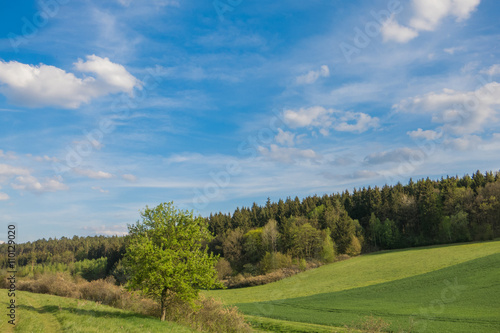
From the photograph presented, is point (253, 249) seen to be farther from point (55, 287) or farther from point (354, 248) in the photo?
point (55, 287)

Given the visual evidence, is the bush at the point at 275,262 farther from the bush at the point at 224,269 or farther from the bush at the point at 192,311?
the bush at the point at 192,311

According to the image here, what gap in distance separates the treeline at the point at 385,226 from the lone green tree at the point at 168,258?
2565 inches

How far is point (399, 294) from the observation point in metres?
46.8

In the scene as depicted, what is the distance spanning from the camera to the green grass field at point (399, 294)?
A: 30.8m

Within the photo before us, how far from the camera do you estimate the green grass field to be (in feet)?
101

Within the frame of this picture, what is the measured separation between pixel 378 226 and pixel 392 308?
7009 centimetres

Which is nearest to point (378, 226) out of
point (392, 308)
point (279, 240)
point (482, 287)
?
point (279, 240)

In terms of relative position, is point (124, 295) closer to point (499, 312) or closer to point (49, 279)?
point (49, 279)

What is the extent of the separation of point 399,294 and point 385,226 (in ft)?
191

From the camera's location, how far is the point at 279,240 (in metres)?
98.8

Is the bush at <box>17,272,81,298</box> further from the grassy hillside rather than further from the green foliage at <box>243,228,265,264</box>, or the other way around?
the green foliage at <box>243,228,265,264</box>

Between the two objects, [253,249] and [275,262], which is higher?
[253,249]

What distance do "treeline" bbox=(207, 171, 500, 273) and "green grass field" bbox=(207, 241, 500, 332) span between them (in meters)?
11.7

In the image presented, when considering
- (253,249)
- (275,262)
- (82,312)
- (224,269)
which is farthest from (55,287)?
(253,249)
